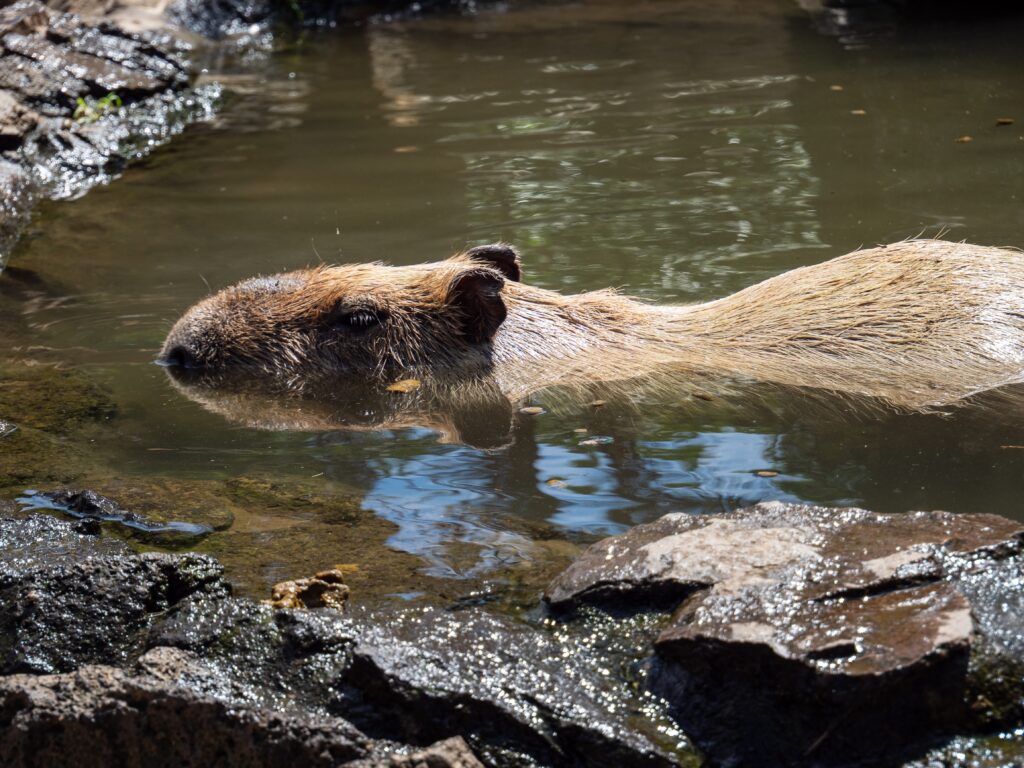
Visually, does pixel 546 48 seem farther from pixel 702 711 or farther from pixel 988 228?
pixel 702 711

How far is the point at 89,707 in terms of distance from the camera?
10.9 ft

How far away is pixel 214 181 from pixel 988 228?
579 centimetres

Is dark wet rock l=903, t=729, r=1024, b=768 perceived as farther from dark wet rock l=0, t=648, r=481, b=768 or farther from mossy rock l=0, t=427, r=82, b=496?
mossy rock l=0, t=427, r=82, b=496

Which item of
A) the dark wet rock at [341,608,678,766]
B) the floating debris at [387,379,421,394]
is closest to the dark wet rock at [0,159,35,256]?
the floating debris at [387,379,421,394]

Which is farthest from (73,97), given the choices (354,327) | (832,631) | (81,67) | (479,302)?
(832,631)

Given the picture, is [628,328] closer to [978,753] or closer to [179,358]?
[179,358]

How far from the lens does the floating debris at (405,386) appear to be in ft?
21.6

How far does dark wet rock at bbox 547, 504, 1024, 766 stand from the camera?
3.00m

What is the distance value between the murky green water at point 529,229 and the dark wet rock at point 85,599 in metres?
0.36

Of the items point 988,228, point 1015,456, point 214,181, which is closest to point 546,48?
point 214,181

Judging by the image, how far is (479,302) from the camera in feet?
22.1

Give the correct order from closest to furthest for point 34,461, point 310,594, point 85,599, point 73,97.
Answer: point 85,599
point 310,594
point 34,461
point 73,97

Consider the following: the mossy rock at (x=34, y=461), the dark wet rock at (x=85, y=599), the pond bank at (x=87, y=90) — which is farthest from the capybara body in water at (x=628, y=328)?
the pond bank at (x=87, y=90)

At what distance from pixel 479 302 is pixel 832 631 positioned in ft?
12.7
